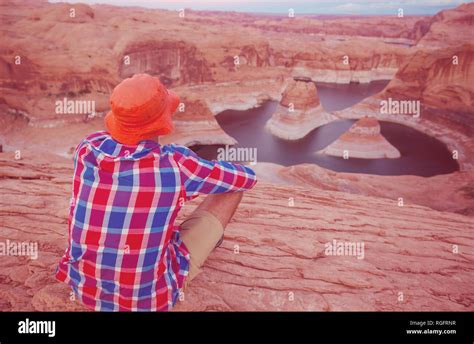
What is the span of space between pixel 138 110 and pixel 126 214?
52 centimetres

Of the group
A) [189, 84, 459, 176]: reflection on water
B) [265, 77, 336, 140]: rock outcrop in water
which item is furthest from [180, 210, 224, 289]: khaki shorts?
[265, 77, 336, 140]: rock outcrop in water

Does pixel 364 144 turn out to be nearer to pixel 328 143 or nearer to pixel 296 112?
pixel 328 143

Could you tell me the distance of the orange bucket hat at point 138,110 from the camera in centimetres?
171

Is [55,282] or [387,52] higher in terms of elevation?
[387,52]

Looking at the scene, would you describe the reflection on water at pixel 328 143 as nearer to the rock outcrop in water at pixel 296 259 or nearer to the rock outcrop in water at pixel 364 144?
the rock outcrop in water at pixel 364 144

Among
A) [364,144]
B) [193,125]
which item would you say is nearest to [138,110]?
[193,125]

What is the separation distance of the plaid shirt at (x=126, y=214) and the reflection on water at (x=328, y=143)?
20230 millimetres

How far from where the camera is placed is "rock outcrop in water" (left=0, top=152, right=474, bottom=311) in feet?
7.81

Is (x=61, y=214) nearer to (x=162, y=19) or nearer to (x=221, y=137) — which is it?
(x=221, y=137)

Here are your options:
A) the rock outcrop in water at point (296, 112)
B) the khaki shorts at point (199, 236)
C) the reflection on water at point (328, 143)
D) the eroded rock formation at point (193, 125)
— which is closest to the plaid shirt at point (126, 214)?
the khaki shorts at point (199, 236)

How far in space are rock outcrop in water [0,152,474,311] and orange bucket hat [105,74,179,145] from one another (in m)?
1.13
